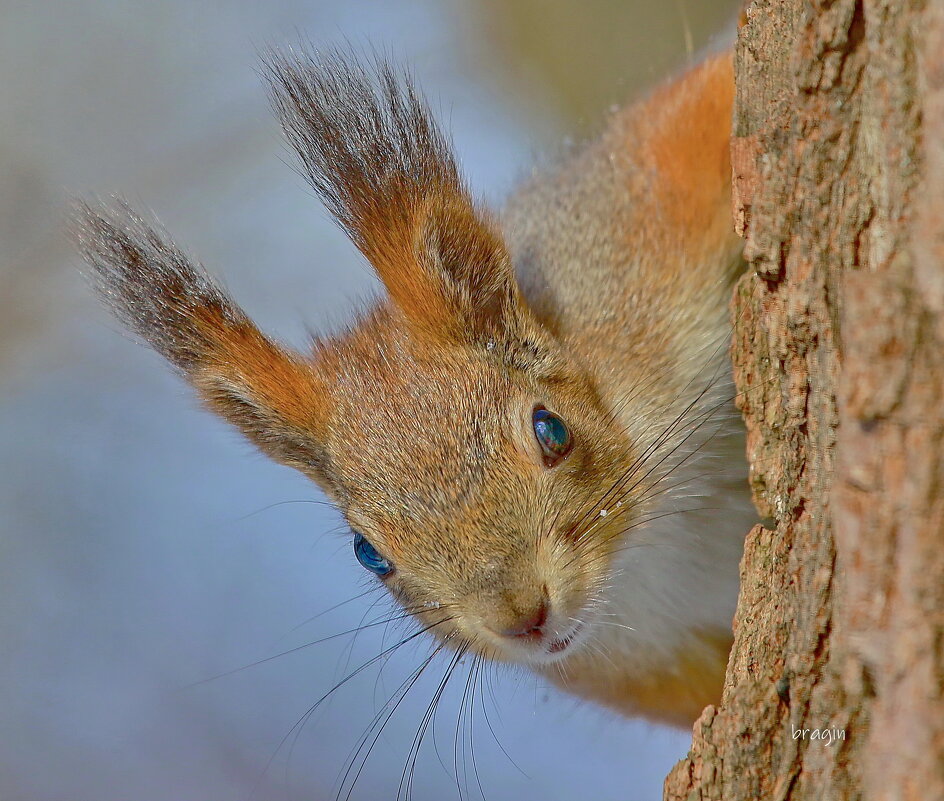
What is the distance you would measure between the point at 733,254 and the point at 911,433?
0.93m

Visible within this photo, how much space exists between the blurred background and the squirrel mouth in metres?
0.48

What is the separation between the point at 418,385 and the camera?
131cm

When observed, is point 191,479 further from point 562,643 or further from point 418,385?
point 562,643

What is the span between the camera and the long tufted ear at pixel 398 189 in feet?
3.88

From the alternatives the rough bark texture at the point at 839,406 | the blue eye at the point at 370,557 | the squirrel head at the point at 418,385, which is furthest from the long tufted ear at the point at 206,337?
the rough bark texture at the point at 839,406

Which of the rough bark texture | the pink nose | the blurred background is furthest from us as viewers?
the blurred background

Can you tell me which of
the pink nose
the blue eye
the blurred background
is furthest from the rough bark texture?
the blurred background

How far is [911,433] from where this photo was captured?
2.02ft

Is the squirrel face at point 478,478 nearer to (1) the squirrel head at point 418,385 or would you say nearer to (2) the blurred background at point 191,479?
(1) the squirrel head at point 418,385

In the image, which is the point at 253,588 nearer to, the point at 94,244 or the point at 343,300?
the point at 343,300

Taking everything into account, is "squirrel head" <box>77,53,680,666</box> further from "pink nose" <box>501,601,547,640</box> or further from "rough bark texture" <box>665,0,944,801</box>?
"rough bark texture" <box>665,0,944,801</box>

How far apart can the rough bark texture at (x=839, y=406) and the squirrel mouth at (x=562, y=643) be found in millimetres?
Answer: 246

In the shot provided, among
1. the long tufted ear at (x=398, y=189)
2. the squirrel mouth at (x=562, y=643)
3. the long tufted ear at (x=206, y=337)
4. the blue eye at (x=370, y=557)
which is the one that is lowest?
the squirrel mouth at (x=562, y=643)

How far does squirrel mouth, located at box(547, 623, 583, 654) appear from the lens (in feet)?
4.02
